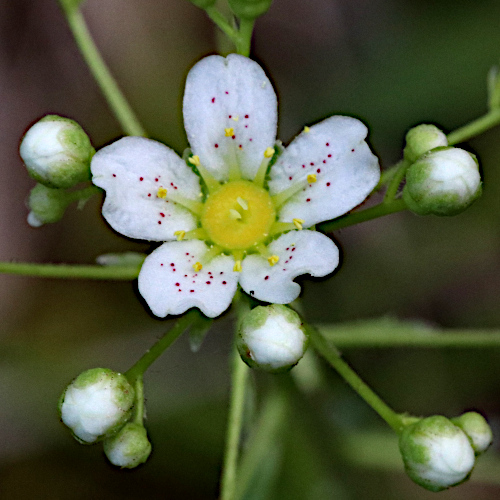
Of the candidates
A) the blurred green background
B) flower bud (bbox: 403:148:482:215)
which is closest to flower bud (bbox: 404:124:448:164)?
flower bud (bbox: 403:148:482:215)

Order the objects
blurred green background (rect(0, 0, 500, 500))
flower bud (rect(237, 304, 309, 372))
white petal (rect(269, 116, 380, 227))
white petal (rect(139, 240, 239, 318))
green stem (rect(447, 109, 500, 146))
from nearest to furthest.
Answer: flower bud (rect(237, 304, 309, 372))
white petal (rect(139, 240, 239, 318))
white petal (rect(269, 116, 380, 227))
green stem (rect(447, 109, 500, 146))
blurred green background (rect(0, 0, 500, 500))

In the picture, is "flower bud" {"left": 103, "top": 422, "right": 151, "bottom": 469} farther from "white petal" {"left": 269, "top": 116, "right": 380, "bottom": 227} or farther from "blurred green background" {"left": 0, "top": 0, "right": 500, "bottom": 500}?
"blurred green background" {"left": 0, "top": 0, "right": 500, "bottom": 500}

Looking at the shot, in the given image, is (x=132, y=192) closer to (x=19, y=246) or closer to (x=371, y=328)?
(x=371, y=328)

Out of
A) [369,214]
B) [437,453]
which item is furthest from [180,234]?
[437,453]

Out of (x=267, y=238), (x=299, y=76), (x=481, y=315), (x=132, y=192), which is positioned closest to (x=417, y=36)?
(x=299, y=76)

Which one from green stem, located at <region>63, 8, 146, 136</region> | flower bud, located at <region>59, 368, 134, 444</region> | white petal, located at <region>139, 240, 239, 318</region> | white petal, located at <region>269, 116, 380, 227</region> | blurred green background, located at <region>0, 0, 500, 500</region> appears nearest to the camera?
flower bud, located at <region>59, 368, 134, 444</region>

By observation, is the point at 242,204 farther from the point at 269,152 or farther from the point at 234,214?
the point at 269,152

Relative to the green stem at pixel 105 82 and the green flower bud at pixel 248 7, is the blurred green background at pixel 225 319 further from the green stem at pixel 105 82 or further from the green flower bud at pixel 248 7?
the green flower bud at pixel 248 7

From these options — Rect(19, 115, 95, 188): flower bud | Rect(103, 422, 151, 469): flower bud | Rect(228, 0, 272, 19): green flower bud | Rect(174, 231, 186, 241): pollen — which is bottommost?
Rect(103, 422, 151, 469): flower bud
